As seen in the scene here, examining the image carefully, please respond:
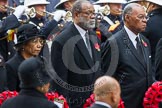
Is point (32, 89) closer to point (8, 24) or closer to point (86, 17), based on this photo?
point (86, 17)

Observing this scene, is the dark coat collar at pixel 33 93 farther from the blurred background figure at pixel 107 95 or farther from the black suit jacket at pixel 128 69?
the black suit jacket at pixel 128 69

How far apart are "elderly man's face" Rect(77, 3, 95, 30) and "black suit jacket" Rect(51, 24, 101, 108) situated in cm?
14

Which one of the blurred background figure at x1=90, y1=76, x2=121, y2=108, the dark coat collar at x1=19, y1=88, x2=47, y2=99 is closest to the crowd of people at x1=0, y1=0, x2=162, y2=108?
the dark coat collar at x1=19, y1=88, x2=47, y2=99

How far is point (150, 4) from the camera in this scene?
32.8 ft

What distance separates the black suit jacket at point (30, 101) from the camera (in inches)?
222

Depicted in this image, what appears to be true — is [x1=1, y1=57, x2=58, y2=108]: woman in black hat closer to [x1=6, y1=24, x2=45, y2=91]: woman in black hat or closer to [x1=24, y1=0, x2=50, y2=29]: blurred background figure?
[x1=6, y1=24, x2=45, y2=91]: woman in black hat

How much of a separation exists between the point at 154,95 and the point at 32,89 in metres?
2.49

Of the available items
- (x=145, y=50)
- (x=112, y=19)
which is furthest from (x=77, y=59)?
(x=112, y=19)

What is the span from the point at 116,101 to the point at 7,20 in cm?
476

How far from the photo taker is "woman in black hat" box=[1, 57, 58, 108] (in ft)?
18.5

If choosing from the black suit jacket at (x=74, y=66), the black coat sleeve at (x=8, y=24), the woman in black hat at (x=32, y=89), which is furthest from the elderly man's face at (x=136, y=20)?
the woman in black hat at (x=32, y=89)

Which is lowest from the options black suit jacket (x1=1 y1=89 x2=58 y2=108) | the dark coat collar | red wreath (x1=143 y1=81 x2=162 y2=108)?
red wreath (x1=143 y1=81 x2=162 y2=108)

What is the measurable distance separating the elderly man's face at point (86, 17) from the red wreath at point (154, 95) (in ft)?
3.90

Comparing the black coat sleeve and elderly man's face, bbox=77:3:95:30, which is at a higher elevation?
elderly man's face, bbox=77:3:95:30
